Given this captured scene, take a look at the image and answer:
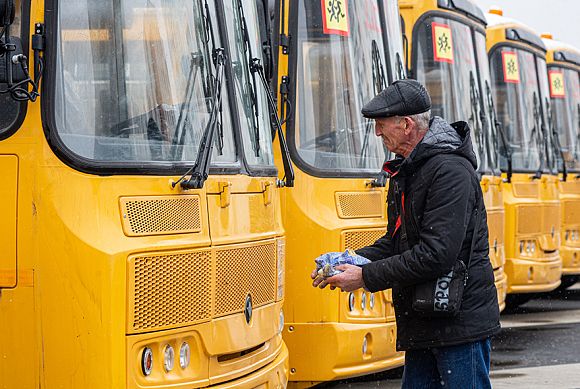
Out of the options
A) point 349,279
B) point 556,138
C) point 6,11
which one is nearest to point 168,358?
point 349,279

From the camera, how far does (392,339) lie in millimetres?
8344

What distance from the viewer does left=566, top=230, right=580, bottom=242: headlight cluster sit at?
1536 cm

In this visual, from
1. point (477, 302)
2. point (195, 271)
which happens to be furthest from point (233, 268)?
point (477, 302)

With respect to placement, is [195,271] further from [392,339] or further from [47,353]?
[392,339]

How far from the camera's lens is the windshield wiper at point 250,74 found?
22.8ft

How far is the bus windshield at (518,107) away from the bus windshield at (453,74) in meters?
1.97

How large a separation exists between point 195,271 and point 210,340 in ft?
1.16

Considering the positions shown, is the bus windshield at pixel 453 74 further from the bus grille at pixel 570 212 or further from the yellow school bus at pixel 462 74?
the bus grille at pixel 570 212

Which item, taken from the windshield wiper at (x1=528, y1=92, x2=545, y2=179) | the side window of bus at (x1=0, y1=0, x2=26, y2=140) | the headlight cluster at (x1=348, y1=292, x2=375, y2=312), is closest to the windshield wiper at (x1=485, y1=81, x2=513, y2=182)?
the windshield wiper at (x1=528, y1=92, x2=545, y2=179)

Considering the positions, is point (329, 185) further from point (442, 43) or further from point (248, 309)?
point (442, 43)

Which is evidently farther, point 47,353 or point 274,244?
point 274,244

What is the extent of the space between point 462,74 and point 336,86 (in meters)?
3.23

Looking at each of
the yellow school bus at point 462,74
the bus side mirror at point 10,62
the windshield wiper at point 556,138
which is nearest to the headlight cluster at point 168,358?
the bus side mirror at point 10,62

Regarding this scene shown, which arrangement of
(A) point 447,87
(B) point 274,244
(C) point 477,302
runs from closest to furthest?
(C) point 477,302, (B) point 274,244, (A) point 447,87
